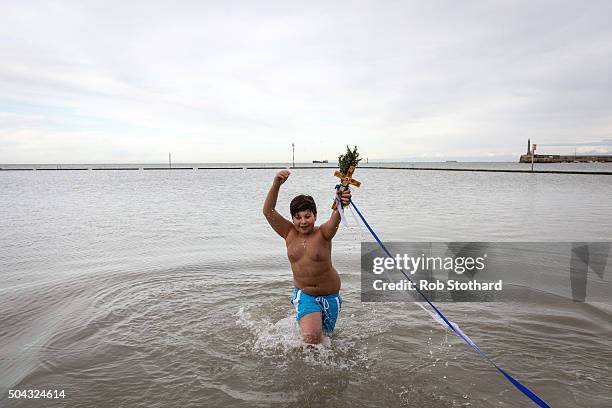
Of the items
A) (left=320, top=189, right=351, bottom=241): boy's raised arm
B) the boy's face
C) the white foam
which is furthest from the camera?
the boy's face

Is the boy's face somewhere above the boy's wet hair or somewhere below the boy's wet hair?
below

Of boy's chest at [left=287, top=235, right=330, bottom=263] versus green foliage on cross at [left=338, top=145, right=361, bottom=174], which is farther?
boy's chest at [left=287, top=235, right=330, bottom=263]

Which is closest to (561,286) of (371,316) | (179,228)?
(371,316)

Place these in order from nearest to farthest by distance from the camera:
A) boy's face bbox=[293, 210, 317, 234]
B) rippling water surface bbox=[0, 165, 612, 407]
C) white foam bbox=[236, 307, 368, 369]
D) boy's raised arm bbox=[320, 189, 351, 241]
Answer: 1. rippling water surface bbox=[0, 165, 612, 407]
2. boy's raised arm bbox=[320, 189, 351, 241]
3. white foam bbox=[236, 307, 368, 369]
4. boy's face bbox=[293, 210, 317, 234]

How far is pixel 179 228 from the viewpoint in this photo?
48.7 ft

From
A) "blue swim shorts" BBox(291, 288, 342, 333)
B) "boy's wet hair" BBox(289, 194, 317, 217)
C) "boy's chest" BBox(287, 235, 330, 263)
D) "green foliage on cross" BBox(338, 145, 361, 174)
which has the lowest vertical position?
"blue swim shorts" BBox(291, 288, 342, 333)

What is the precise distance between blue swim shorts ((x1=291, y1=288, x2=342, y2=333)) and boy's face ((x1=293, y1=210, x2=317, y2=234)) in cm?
A: 80

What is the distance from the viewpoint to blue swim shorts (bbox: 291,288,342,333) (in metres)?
4.87

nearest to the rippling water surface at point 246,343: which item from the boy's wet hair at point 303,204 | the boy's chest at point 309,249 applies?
the boy's chest at point 309,249

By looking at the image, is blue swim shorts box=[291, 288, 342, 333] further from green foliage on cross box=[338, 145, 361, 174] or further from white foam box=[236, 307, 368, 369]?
green foliage on cross box=[338, 145, 361, 174]

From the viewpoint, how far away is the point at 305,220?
4.85 m

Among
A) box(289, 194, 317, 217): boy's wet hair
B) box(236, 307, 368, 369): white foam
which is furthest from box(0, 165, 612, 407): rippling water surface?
box(289, 194, 317, 217): boy's wet hair

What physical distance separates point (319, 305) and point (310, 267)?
→ 50 centimetres

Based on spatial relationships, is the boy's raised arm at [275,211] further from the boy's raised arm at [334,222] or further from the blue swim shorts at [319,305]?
the blue swim shorts at [319,305]
